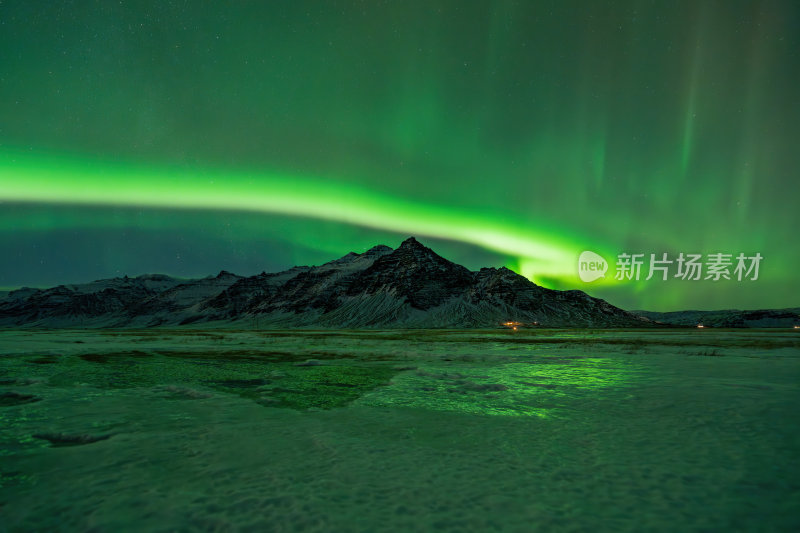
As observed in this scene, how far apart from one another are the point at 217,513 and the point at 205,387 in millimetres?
15614

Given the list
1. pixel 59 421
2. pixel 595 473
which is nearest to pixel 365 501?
pixel 595 473

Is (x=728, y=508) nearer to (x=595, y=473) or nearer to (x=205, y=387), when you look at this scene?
(x=595, y=473)

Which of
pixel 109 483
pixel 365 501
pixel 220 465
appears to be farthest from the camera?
pixel 220 465

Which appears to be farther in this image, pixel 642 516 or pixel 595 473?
pixel 595 473

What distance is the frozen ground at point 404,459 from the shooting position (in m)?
7.32

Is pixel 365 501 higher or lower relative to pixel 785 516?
lower

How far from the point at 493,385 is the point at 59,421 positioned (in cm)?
1603

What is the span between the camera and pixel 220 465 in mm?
9922

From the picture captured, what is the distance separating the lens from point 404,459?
10.3 meters

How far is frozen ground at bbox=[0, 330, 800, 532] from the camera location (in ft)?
24.0

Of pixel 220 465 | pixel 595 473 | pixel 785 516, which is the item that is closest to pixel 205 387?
pixel 220 465

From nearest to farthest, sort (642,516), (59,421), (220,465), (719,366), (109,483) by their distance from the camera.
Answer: (642,516), (109,483), (220,465), (59,421), (719,366)

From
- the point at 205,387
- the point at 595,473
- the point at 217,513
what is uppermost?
the point at 595,473

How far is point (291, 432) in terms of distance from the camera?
12.7 m
